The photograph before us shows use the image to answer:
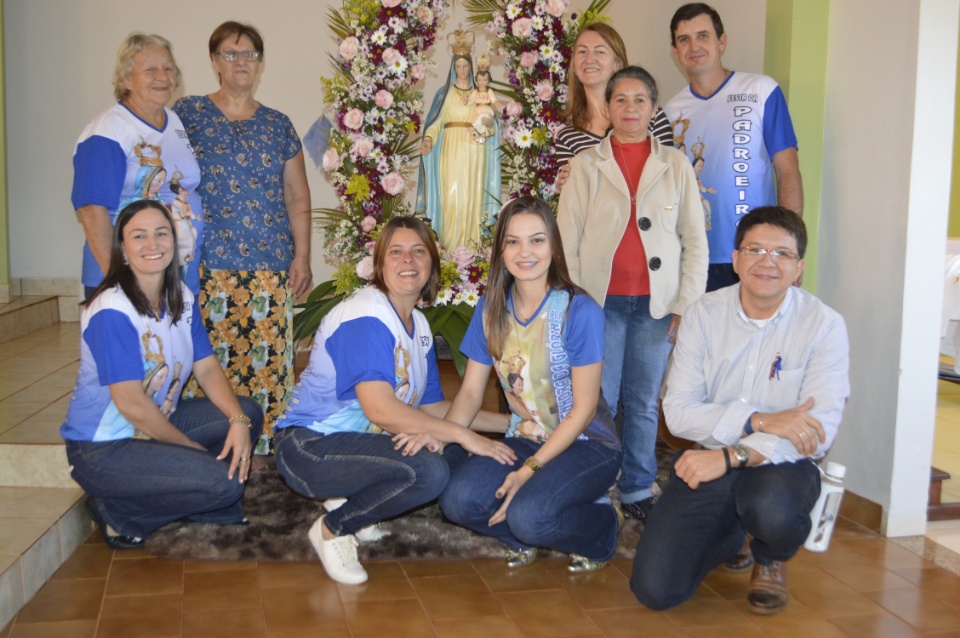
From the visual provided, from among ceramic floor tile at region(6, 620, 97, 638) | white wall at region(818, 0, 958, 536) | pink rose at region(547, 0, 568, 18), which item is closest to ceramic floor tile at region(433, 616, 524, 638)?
ceramic floor tile at region(6, 620, 97, 638)

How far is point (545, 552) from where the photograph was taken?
9.78 feet

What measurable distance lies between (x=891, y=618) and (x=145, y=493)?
2.24 m

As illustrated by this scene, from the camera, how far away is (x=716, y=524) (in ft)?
8.54

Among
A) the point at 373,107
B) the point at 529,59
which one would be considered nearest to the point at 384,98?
the point at 373,107

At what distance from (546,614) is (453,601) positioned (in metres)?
0.28

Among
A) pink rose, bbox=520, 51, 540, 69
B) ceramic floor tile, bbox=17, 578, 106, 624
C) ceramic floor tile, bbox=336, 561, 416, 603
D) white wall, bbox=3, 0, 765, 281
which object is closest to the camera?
ceramic floor tile, bbox=17, 578, 106, 624

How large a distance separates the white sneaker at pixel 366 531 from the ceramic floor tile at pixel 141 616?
1.82 ft

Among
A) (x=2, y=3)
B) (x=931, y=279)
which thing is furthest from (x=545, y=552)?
(x=2, y=3)

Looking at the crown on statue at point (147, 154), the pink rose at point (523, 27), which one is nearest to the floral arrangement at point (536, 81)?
the pink rose at point (523, 27)

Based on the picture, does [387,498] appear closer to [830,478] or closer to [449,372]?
[830,478]

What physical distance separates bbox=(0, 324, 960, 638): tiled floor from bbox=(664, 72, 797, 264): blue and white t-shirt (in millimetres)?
1230

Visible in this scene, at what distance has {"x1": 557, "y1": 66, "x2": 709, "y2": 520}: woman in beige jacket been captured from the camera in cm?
308

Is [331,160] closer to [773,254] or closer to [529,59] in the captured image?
[529,59]

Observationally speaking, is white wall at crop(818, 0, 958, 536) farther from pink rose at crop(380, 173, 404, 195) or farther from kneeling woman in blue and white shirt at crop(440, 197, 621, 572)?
pink rose at crop(380, 173, 404, 195)
